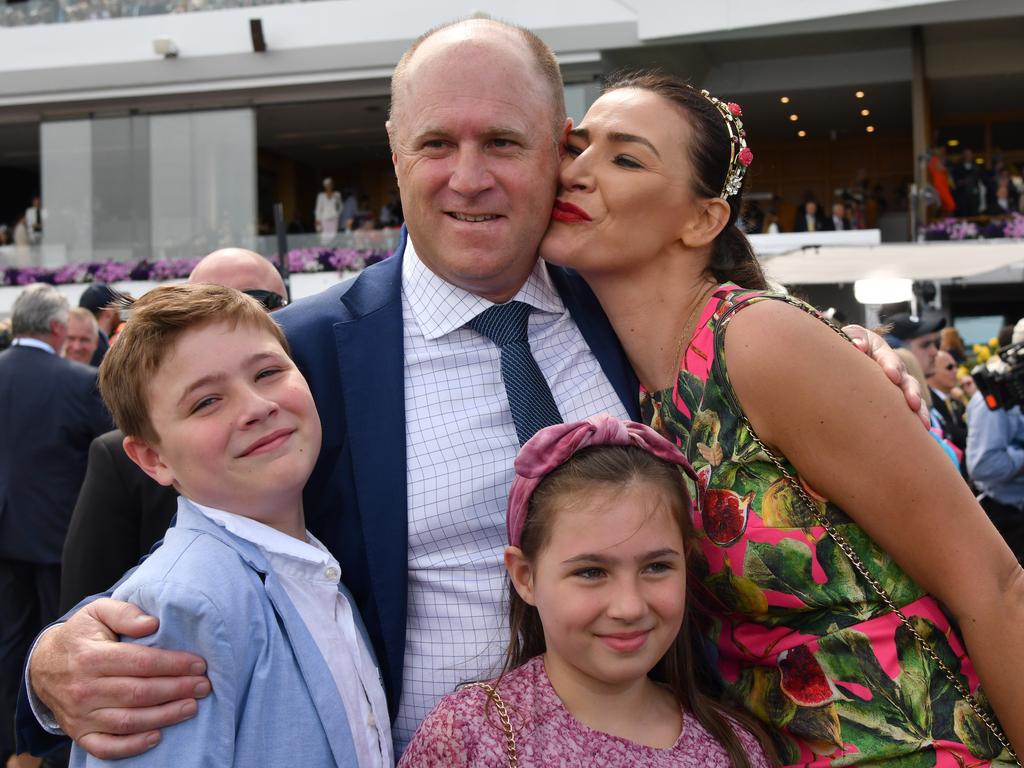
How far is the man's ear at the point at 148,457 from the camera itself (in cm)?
205

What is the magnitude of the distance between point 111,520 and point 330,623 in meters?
1.44

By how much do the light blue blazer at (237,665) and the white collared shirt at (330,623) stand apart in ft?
0.15

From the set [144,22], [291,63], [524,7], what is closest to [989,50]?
[524,7]

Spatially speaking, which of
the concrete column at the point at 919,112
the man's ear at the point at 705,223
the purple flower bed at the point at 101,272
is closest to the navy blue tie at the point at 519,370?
Result: the man's ear at the point at 705,223

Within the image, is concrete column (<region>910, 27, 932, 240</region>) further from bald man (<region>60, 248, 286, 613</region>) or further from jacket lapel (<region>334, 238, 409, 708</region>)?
jacket lapel (<region>334, 238, 409, 708</region>)

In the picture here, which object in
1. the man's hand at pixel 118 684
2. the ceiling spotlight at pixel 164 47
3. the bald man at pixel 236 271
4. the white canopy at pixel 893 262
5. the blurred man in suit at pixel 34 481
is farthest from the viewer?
the ceiling spotlight at pixel 164 47

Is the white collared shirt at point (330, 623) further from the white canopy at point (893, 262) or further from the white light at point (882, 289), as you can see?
the white canopy at point (893, 262)

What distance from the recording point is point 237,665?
6.04ft

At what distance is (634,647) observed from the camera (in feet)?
6.20

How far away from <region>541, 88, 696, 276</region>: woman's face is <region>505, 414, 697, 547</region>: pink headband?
538mm

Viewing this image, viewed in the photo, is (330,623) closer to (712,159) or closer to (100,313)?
(712,159)

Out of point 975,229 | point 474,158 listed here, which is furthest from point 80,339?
point 975,229

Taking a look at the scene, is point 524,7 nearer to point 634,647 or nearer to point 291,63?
point 291,63

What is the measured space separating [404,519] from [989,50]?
23814mm
